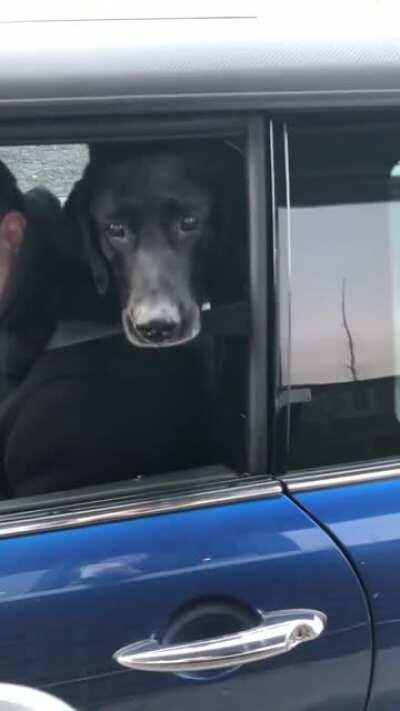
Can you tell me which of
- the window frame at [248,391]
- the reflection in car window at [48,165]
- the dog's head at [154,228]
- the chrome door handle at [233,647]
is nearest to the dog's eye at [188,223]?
the dog's head at [154,228]

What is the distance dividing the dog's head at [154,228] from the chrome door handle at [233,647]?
2.06 feet

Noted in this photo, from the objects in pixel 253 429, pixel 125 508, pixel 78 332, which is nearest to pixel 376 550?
pixel 253 429

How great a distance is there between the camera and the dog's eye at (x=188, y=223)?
2.14 metres

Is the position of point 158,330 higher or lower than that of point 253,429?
higher

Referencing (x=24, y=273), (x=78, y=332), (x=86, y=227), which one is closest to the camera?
(x=78, y=332)

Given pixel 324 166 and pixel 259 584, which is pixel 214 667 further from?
pixel 324 166

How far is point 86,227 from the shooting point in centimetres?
227

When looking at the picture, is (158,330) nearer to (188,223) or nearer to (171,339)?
(171,339)

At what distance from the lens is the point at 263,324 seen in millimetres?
1727

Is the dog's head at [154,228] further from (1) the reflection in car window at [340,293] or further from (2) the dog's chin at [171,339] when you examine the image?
(1) the reflection in car window at [340,293]

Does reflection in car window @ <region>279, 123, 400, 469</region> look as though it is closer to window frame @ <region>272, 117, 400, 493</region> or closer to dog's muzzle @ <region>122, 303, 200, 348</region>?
window frame @ <region>272, 117, 400, 493</region>

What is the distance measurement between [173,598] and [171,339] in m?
0.62

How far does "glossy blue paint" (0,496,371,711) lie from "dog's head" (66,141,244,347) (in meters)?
0.50

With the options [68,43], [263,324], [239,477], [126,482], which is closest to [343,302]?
[263,324]
